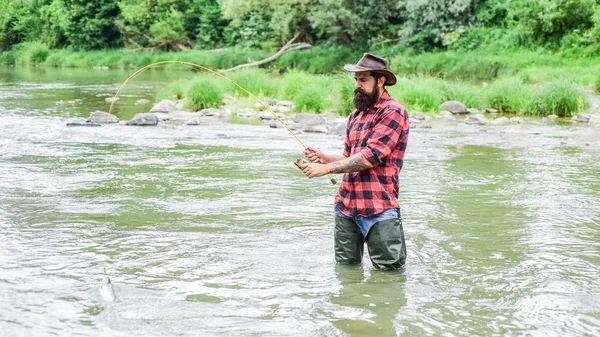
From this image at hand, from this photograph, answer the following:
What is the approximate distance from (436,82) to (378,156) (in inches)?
558

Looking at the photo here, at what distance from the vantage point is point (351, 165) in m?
4.68

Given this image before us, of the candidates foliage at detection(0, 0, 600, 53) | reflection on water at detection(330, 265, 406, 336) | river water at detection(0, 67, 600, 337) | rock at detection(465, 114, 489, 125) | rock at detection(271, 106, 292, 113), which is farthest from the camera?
foliage at detection(0, 0, 600, 53)

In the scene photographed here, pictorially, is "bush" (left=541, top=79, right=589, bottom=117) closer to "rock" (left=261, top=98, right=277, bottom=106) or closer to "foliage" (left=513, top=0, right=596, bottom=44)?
"rock" (left=261, top=98, right=277, bottom=106)

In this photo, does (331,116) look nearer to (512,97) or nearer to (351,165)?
(512,97)

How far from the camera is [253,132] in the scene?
14.5 metres

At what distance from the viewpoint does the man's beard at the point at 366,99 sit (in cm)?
483

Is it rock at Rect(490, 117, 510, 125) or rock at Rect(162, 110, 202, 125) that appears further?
rock at Rect(162, 110, 202, 125)

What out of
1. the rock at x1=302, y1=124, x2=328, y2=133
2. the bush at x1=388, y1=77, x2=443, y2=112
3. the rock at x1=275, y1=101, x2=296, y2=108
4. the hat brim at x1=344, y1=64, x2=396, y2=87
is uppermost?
the hat brim at x1=344, y1=64, x2=396, y2=87

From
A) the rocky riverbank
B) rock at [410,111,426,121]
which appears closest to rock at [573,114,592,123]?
the rocky riverbank

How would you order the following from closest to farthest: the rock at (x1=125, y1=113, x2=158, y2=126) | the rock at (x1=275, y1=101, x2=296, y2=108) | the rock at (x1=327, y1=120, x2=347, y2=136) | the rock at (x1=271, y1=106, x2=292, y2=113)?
1. the rock at (x1=327, y1=120, x2=347, y2=136)
2. the rock at (x1=125, y1=113, x2=158, y2=126)
3. the rock at (x1=271, y1=106, x2=292, y2=113)
4. the rock at (x1=275, y1=101, x2=296, y2=108)

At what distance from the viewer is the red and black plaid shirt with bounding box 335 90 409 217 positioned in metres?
4.73

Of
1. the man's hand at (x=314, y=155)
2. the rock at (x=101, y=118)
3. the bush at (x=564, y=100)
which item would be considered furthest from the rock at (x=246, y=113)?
the man's hand at (x=314, y=155)

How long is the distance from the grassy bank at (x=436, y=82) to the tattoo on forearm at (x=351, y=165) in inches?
479

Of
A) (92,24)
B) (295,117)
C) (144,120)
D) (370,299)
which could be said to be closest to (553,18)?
A: (295,117)
